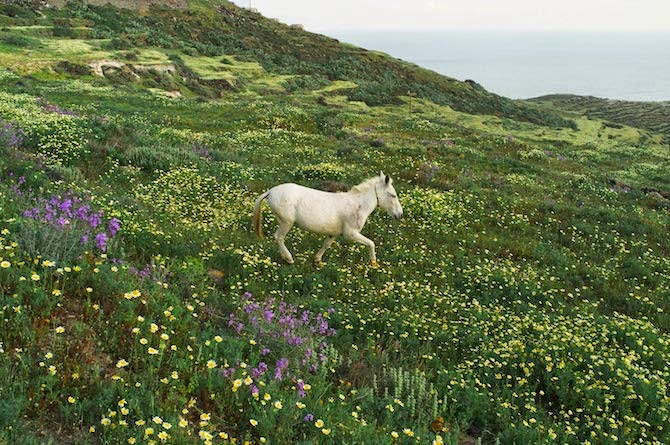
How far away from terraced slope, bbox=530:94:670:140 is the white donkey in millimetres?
120965

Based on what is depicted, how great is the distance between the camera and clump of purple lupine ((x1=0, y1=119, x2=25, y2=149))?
13117 millimetres

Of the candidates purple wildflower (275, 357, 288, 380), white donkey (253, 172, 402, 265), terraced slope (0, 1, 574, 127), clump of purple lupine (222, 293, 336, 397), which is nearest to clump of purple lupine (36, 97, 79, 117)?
white donkey (253, 172, 402, 265)

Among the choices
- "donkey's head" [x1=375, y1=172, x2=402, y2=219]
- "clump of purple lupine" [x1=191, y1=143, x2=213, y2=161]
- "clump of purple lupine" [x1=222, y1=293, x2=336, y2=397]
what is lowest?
"clump of purple lupine" [x1=222, y1=293, x2=336, y2=397]

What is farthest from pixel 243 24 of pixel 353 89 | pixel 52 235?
pixel 52 235

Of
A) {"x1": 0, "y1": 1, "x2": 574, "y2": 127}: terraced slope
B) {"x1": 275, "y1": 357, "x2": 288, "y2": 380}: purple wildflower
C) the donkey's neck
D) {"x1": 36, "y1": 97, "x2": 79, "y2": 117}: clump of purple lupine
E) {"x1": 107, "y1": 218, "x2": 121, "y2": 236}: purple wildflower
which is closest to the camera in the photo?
{"x1": 275, "y1": 357, "x2": 288, "y2": 380}: purple wildflower

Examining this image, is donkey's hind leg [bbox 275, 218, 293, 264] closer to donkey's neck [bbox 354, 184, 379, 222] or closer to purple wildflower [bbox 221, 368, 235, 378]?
donkey's neck [bbox 354, 184, 379, 222]

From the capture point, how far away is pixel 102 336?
18.5ft

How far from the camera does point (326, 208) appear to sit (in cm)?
1084

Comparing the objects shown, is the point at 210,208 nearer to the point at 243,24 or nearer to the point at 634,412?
the point at 634,412

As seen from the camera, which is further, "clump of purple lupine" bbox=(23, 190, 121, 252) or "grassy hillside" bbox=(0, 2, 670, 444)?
"clump of purple lupine" bbox=(23, 190, 121, 252)

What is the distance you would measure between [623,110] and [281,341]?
156m

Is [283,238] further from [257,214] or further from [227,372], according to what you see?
[227,372]

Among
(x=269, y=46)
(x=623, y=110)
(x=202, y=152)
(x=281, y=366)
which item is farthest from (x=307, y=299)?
(x=623, y=110)

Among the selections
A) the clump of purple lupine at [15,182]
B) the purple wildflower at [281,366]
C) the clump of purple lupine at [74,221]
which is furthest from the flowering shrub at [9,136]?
the purple wildflower at [281,366]
